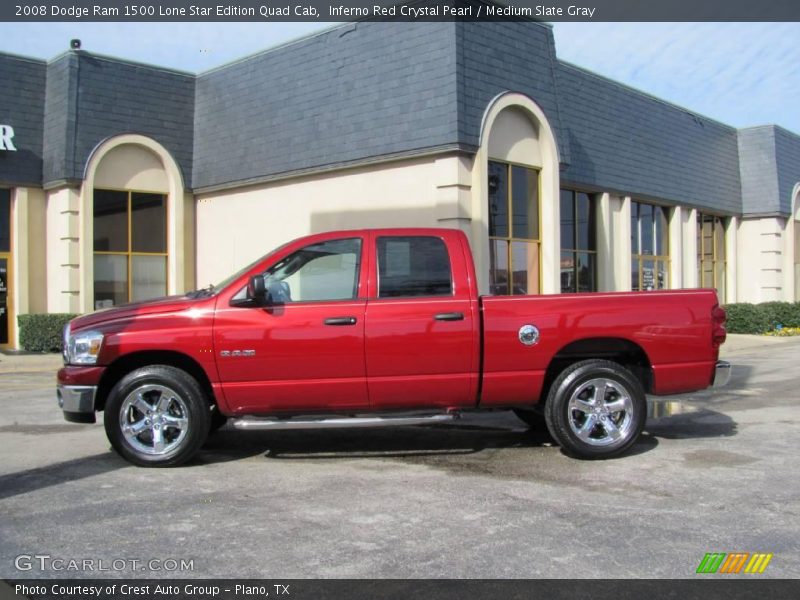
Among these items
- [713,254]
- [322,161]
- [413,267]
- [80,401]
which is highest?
[322,161]

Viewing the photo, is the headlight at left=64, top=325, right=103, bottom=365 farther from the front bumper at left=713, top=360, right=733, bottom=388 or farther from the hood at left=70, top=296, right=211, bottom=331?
the front bumper at left=713, top=360, right=733, bottom=388

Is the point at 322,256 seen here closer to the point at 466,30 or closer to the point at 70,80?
the point at 466,30

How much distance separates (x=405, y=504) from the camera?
551cm

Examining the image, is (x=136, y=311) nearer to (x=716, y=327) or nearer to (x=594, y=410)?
(x=594, y=410)

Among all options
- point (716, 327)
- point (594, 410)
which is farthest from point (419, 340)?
point (716, 327)

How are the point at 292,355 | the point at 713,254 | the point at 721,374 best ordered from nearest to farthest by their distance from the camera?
1. the point at 292,355
2. the point at 721,374
3. the point at 713,254

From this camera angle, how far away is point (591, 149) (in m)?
19.8

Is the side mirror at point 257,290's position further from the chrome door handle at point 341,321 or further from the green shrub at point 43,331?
the green shrub at point 43,331

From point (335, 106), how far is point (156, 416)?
1100cm

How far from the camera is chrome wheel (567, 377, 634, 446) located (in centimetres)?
688

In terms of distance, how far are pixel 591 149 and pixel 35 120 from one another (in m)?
13.3

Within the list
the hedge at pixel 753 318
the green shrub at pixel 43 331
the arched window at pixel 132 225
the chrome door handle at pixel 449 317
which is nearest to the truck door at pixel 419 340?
the chrome door handle at pixel 449 317

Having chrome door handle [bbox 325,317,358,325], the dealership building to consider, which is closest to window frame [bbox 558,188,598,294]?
the dealership building
